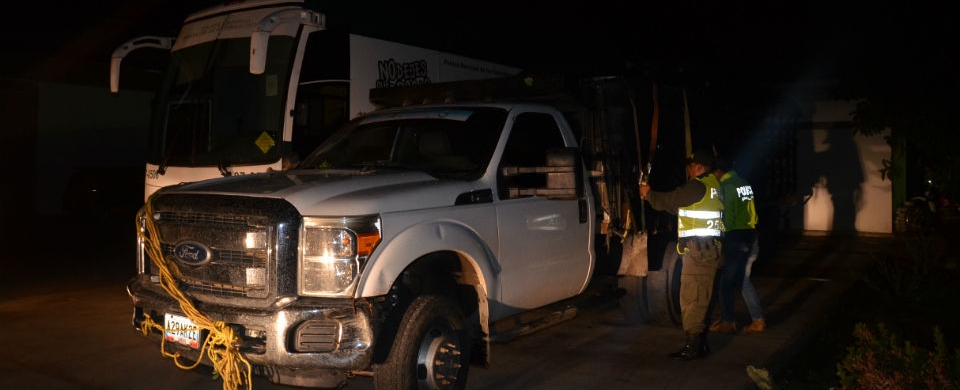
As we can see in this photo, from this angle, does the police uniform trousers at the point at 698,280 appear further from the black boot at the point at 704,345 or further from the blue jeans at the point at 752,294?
the blue jeans at the point at 752,294

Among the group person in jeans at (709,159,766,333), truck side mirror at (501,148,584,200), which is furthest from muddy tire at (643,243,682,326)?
truck side mirror at (501,148,584,200)

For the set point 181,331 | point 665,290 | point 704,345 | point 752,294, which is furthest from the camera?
point 752,294

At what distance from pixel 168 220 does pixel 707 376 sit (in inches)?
157

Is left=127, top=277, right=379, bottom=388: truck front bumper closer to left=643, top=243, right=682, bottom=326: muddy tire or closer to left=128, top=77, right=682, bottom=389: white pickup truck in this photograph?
left=128, top=77, right=682, bottom=389: white pickup truck

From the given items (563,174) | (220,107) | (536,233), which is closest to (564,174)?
(563,174)

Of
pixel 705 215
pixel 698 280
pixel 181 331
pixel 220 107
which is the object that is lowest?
pixel 181 331

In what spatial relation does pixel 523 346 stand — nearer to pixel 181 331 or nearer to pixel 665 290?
pixel 665 290

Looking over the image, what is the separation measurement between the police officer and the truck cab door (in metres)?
0.76

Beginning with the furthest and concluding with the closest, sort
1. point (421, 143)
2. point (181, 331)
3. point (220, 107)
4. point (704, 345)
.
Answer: point (220, 107)
point (704, 345)
point (421, 143)
point (181, 331)

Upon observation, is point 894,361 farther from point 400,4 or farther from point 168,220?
point 400,4

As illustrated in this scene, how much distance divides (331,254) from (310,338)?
0.47 m

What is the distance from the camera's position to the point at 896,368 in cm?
496

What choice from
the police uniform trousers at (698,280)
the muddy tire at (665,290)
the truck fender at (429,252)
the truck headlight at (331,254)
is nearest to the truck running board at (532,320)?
the truck fender at (429,252)

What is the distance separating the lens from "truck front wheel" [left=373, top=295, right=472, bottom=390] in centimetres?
509
